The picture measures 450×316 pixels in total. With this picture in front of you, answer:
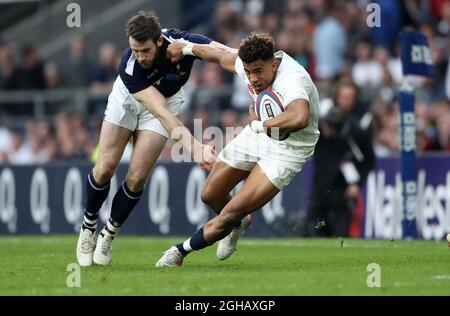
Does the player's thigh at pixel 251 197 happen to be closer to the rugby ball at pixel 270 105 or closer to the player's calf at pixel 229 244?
the rugby ball at pixel 270 105

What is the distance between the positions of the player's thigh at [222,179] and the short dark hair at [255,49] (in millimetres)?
1273

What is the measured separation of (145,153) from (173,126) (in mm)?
671

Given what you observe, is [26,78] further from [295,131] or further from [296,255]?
[295,131]

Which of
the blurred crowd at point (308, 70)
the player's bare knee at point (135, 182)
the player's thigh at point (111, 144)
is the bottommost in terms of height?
the player's bare knee at point (135, 182)

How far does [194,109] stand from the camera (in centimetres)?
2192

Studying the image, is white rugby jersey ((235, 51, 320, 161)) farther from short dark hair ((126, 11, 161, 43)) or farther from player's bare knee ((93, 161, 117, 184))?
player's bare knee ((93, 161, 117, 184))

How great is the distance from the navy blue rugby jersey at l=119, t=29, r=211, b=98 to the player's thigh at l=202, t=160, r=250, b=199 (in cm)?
100

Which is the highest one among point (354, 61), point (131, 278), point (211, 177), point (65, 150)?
point (354, 61)

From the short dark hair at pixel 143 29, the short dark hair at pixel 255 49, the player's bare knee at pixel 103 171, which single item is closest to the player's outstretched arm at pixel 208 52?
the short dark hair at pixel 143 29

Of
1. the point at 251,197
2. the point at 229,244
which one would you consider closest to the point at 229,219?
the point at 251,197

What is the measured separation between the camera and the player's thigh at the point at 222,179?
11086mm

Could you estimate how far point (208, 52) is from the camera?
10.9 metres

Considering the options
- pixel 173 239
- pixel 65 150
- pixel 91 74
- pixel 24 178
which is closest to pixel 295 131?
pixel 173 239

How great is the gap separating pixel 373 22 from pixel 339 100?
128 centimetres
